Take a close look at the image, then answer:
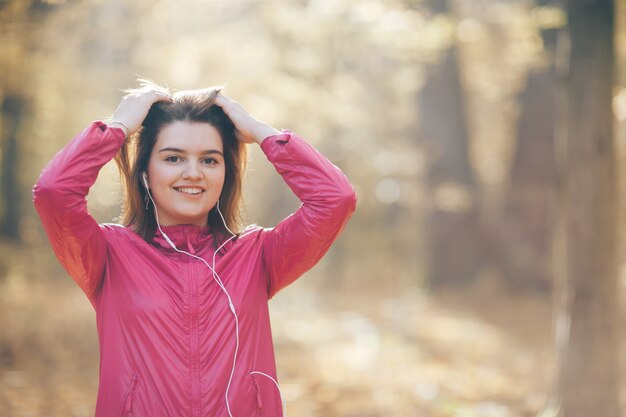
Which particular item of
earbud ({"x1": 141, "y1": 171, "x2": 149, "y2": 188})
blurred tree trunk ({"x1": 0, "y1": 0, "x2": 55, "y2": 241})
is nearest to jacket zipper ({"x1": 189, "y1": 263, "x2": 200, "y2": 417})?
earbud ({"x1": 141, "y1": 171, "x2": 149, "y2": 188})

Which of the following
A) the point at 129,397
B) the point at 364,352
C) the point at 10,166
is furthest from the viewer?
Answer: the point at 10,166

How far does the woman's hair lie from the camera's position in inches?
126

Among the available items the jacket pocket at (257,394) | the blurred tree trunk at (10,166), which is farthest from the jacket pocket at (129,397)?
the blurred tree trunk at (10,166)

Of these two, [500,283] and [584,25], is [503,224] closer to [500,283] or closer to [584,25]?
[500,283]

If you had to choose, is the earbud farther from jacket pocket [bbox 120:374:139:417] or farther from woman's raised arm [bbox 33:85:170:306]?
jacket pocket [bbox 120:374:139:417]

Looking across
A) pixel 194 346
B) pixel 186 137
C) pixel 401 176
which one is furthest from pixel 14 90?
pixel 401 176

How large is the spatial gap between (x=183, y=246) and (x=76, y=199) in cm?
50

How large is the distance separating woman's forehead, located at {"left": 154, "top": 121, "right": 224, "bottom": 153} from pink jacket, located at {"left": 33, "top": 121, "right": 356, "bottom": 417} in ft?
0.76

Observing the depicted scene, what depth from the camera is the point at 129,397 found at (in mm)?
2814

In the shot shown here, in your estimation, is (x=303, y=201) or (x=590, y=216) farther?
(x=590, y=216)

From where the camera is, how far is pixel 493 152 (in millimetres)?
23172

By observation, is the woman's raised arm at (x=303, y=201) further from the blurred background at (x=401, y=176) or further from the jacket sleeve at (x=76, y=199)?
the blurred background at (x=401, y=176)

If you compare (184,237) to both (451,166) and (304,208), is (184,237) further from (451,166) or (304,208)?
(451,166)

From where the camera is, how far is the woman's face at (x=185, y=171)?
123 inches
